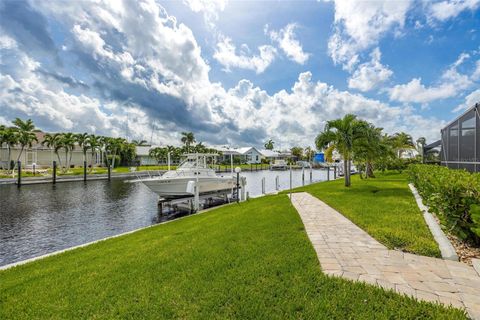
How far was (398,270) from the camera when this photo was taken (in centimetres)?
402

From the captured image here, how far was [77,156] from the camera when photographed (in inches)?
2031

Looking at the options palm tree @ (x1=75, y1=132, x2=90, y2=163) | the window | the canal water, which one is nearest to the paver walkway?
the window

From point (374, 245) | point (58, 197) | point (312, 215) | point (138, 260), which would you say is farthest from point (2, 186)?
point (374, 245)

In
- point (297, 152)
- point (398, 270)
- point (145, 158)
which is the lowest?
point (398, 270)

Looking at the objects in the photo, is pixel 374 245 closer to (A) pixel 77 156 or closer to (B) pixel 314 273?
(B) pixel 314 273

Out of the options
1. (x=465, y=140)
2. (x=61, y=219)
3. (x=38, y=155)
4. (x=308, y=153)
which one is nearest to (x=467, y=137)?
(x=465, y=140)

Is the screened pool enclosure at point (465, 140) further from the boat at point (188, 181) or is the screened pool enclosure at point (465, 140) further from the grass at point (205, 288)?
the boat at point (188, 181)

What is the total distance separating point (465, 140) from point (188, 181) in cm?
1596

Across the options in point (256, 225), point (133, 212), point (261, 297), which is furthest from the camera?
point (133, 212)

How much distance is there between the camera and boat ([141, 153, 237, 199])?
1648cm

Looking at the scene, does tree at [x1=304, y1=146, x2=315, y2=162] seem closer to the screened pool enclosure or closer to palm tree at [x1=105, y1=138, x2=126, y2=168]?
palm tree at [x1=105, y1=138, x2=126, y2=168]

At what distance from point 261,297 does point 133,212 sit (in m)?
14.8

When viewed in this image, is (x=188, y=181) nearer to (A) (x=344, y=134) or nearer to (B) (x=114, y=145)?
(A) (x=344, y=134)

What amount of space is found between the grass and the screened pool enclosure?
1053 cm
